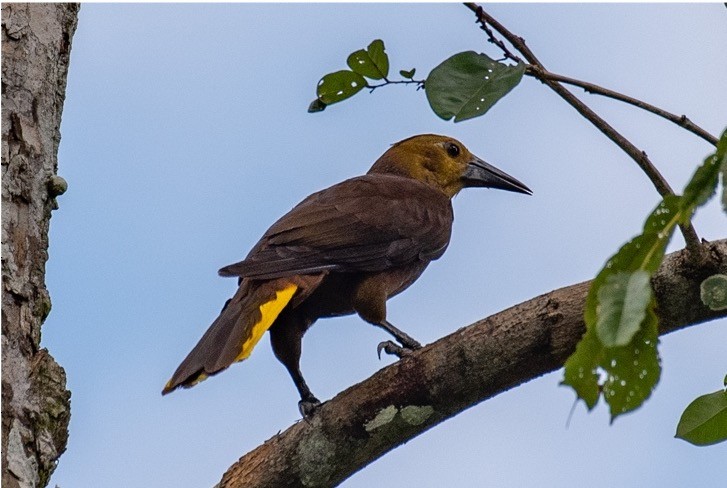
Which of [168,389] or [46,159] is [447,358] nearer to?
[168,389]

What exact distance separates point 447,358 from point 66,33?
5.19 feet

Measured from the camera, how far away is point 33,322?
2.68 meters

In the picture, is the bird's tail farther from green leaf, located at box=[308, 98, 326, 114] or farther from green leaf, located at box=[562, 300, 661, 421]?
green leaf, located at box=[562, 300, 661, 421]

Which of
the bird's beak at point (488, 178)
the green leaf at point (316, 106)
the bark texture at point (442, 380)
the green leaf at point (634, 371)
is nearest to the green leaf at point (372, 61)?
the green leaf at point (316, 106)

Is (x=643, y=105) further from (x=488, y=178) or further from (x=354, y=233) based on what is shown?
(x=488, y=178)

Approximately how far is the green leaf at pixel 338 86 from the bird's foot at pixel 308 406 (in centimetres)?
95

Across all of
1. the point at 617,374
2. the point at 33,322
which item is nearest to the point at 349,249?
the point at 33,322

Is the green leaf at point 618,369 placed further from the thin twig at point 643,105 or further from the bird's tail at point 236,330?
the bird's tail at point 236,330

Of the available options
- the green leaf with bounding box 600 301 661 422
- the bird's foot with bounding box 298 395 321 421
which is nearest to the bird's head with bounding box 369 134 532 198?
the bird's foot with bounding box 298 395 321 421

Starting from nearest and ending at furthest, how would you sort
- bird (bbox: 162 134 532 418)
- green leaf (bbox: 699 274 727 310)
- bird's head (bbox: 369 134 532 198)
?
green leaf (bbox: 699 274 727 310) < bird (bbox: 162 134 532 418) < bird's head (bbox: 369 134 532 198)

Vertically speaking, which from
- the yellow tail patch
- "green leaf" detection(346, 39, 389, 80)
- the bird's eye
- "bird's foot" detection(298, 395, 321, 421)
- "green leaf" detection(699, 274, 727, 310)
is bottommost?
"green leaf" detection(699, 274, 727, 310)

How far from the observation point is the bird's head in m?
5.61

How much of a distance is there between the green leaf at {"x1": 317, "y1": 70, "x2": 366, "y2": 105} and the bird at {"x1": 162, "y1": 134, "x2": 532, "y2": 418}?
0.96 meters

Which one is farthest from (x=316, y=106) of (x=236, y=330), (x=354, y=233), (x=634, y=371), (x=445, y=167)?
(x=445, y=167)
